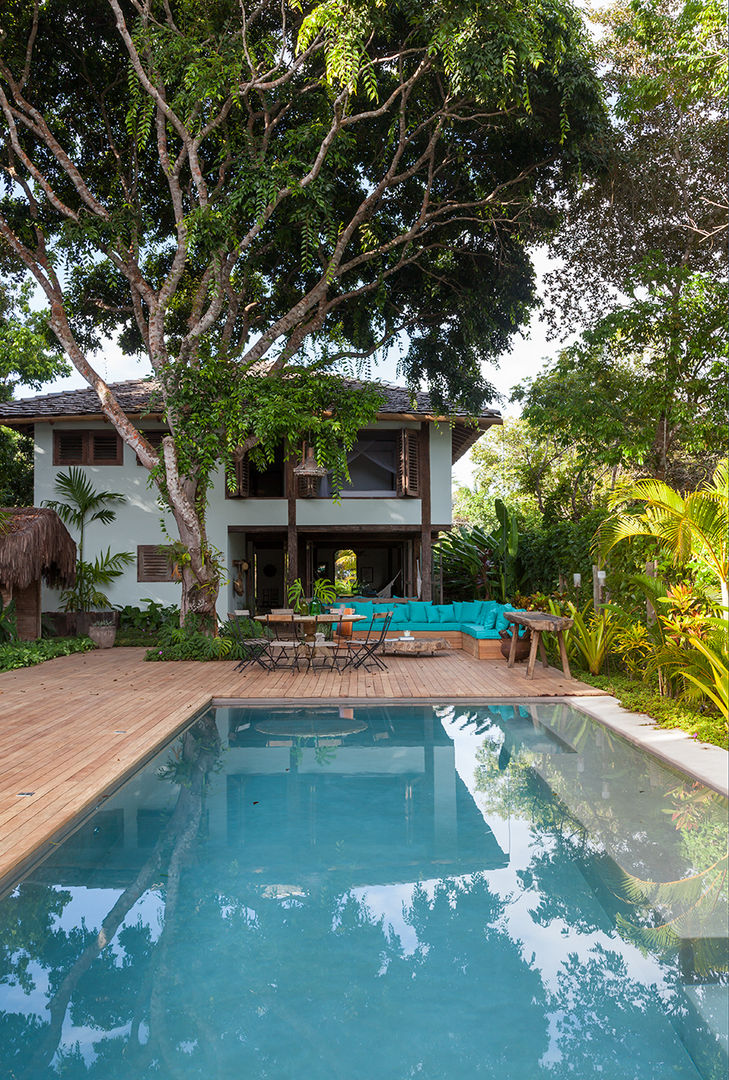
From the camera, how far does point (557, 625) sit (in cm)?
1016

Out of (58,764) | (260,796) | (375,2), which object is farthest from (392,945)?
(375,2)

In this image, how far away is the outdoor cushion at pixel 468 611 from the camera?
16.1 m

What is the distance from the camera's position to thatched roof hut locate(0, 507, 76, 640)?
13727mm

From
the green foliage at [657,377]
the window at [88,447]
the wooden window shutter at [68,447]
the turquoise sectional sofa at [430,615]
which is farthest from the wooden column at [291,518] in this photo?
the green foliage at [657,377]

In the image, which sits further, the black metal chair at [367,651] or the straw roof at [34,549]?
the straw roof at [34,549]

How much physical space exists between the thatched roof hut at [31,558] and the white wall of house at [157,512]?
62.5 inches

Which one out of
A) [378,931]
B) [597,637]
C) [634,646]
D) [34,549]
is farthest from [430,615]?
[378,931]

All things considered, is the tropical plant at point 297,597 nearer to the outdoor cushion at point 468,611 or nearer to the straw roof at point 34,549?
the outdoor cushion at point 468,611

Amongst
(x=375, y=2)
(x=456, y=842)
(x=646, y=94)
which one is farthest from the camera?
(x=646, y=94)

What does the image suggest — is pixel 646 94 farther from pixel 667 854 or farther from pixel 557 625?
pixel 667 854

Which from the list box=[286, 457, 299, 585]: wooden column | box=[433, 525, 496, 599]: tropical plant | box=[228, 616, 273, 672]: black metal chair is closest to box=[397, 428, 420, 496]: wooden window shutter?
box=[433, 525, 496, 599]: tropical plant

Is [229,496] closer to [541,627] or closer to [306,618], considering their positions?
[306,618]

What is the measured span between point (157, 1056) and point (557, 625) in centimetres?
823

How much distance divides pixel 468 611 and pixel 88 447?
9.93 meters
